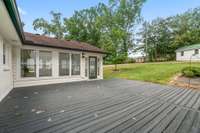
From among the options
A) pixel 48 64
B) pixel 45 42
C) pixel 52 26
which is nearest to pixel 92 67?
pixel 48 64

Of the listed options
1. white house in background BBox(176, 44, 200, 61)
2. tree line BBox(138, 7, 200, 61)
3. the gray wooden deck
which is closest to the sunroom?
the gray wooden deck

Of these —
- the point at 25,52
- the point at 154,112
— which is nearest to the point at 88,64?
the point at 25,52

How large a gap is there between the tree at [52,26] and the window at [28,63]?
67.0 feet

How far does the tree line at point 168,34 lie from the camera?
31453 mm

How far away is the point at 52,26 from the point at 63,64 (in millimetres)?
21428

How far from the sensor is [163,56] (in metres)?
34.7

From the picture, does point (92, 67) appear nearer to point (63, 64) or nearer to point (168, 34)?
point (63, 64)

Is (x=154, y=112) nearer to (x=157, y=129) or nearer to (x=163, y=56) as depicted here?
(x=157, y=129)

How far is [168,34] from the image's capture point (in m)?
33.7

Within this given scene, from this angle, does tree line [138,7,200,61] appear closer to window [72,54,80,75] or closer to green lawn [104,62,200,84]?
green lawn [104,62,200,84]

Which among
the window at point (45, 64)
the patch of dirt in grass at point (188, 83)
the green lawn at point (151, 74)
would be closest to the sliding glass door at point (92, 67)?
the green lawn at point (151, 74)

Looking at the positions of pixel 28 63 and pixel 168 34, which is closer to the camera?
pixel 28 63

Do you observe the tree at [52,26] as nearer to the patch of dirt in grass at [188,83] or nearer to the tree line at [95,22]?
the tree line at [95,22]

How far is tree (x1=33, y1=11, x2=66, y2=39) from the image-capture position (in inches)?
1057
